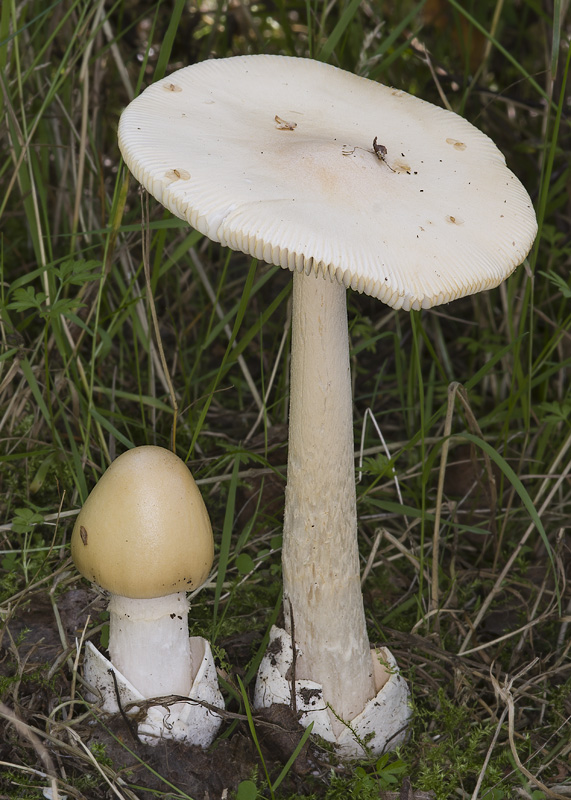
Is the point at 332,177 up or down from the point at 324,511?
up

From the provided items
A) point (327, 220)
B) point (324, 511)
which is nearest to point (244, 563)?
point (324, 511)

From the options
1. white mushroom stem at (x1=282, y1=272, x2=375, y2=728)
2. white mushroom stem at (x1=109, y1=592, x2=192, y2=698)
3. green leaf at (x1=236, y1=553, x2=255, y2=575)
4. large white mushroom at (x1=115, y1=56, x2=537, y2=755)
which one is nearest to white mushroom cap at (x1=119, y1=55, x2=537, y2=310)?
large white mushroom at (x1=115, y1=56, x2=537, y2=755)

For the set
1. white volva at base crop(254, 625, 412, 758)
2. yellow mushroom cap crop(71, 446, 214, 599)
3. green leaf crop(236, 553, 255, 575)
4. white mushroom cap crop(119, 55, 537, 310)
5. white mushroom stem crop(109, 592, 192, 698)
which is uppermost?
white mushroom cap crop(119, 55, 537, 310)

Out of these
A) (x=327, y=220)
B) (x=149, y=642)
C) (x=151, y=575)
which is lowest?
(x=149, y=642)

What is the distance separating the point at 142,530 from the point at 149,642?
1.40 ft

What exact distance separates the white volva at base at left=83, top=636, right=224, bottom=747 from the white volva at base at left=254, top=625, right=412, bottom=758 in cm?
19

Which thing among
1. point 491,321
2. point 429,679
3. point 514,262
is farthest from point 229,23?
point 429,679

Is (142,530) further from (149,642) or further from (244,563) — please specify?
(244,563)

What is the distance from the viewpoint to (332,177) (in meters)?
2.05

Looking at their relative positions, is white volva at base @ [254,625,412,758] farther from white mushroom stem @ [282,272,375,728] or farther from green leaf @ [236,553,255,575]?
green leaf @ [236,553,255,575]

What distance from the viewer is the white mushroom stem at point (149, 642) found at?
2.36 m

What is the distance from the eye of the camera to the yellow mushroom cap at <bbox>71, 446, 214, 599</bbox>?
7.12ft

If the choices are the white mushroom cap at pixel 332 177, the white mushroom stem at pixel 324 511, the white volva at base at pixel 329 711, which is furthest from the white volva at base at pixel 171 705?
the white mushroom cap at pixel 332 177

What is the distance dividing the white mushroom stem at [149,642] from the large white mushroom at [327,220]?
35 cm
